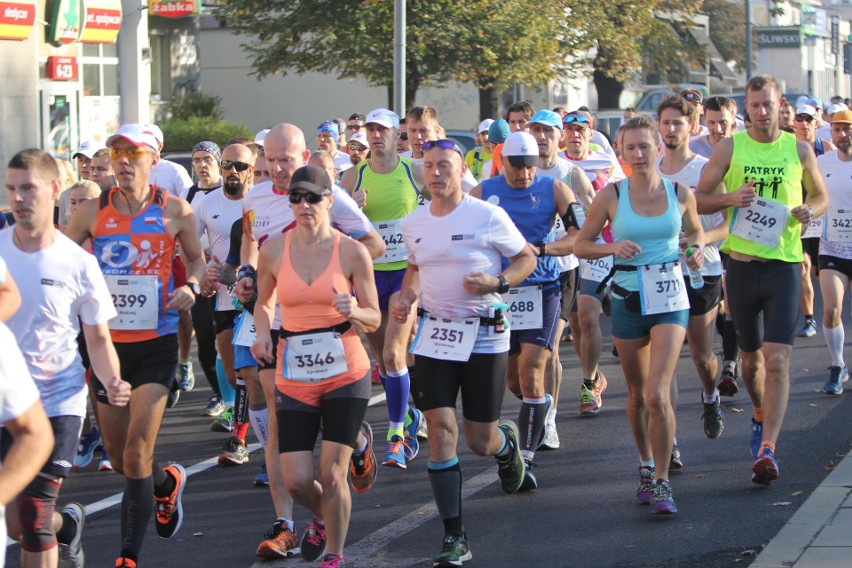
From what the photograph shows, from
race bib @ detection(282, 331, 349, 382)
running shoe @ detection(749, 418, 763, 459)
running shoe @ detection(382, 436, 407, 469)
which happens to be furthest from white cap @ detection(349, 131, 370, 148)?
race bib @ detection(282, 331, 349, 382)

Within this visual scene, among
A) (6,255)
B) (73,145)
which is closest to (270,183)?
(6,255)

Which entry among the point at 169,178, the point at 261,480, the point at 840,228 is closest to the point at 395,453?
the point at 261,480

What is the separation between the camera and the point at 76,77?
95.6 ft

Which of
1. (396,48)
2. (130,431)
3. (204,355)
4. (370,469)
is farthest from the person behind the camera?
(396,48)

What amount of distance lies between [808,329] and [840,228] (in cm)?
290

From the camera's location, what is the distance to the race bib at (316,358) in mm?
6211

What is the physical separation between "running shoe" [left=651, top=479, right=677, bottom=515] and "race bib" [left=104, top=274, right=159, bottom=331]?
265 centimetres

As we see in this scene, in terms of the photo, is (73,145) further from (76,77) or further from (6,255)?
(6,255)

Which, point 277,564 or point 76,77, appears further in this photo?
point 76,77

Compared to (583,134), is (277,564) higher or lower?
lower

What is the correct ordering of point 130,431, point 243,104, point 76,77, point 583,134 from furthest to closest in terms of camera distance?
point 243,104 < point 76,77 < point 583,134 < point 130,431

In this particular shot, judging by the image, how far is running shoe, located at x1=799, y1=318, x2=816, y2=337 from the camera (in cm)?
1375

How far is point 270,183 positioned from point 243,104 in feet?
128

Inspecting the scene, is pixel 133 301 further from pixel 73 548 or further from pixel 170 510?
pixel 73 548
